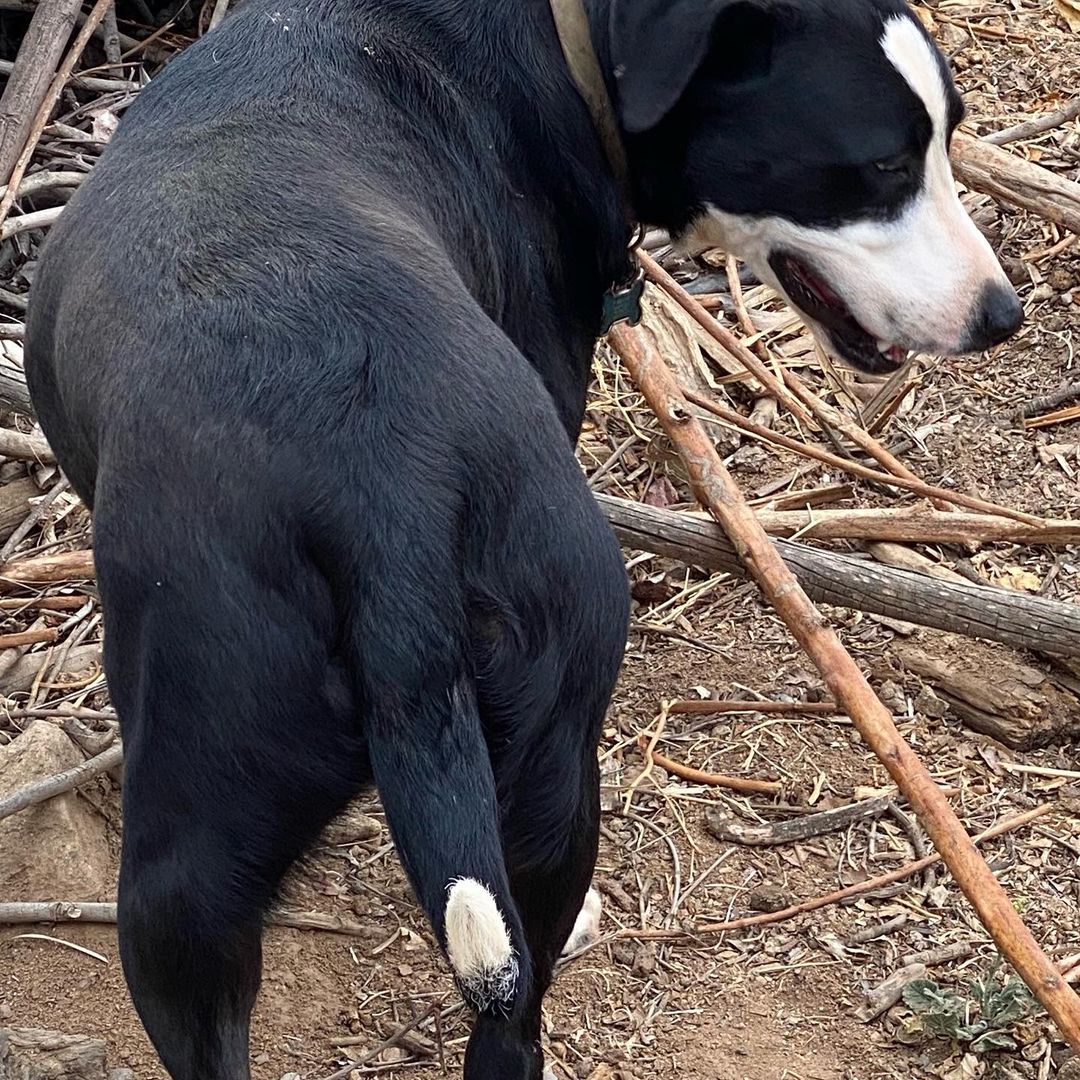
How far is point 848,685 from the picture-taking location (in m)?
2.83

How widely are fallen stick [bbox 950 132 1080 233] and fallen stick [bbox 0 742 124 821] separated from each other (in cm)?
249

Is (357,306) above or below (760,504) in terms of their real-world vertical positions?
above

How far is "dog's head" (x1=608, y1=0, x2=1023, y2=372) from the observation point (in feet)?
7.70

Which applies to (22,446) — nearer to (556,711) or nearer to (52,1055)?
(52,1055)

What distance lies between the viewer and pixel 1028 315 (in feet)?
15.4

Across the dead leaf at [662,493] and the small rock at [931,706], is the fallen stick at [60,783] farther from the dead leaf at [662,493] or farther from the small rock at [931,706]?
the small rock at [931,706]

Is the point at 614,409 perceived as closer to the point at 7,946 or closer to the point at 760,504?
the point at 760,504

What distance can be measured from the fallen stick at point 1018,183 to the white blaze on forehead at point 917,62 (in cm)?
158

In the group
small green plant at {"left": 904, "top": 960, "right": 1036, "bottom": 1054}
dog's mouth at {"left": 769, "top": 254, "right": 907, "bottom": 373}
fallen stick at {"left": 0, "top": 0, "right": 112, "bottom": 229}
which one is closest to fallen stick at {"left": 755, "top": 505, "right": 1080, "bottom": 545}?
dog's mouth at {"left": 769, "top": 254, "right": 907, "bottom": 373}

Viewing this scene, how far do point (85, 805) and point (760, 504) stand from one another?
1.77 metres

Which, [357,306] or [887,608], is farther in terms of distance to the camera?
[887,608]

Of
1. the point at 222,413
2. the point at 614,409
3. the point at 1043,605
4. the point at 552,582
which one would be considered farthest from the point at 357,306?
the point at 614,409

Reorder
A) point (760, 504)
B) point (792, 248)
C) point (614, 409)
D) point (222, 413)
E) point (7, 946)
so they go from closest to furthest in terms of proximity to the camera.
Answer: point (222, 413)
point (792, 248)
point (7, 946)
point (760, 504)
point (614, 409)

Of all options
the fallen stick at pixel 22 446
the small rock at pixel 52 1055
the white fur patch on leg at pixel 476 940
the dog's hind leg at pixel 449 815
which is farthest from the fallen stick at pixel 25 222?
the white fur patch on leg at pixel 476 940
